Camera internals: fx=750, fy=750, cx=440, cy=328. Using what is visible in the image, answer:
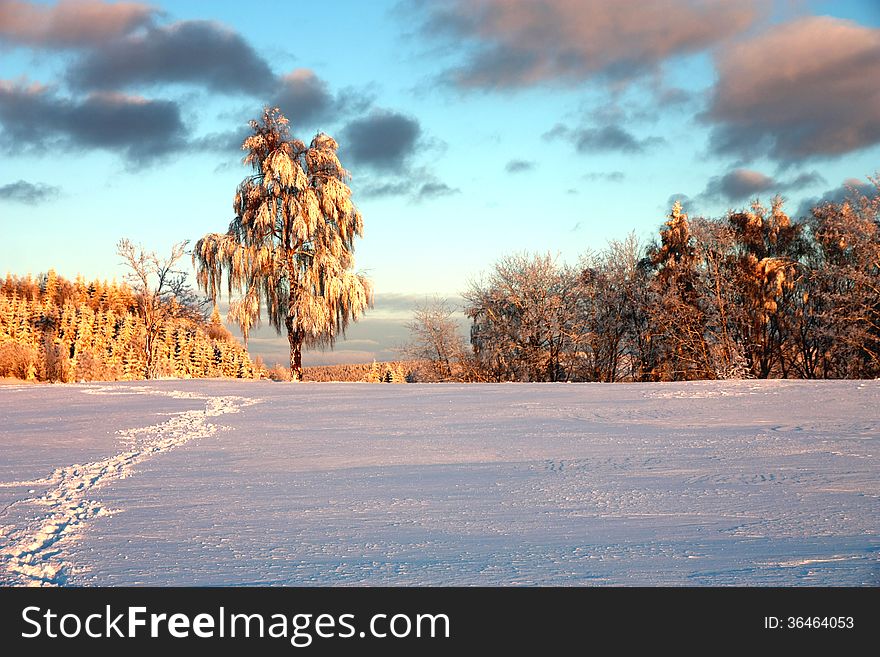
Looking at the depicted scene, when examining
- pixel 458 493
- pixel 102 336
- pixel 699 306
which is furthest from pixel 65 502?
pixel 102 336

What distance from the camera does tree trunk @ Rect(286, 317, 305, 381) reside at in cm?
2391

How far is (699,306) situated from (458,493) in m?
22.5

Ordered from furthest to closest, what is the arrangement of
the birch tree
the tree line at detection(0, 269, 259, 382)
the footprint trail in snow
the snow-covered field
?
the tree line at detection(0, 269, 259, 382) < the birch tree < the footprint trail in snow < the snow-covered field

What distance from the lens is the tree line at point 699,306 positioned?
2495 cm

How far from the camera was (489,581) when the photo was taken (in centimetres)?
402

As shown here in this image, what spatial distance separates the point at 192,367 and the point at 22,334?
18761 mm

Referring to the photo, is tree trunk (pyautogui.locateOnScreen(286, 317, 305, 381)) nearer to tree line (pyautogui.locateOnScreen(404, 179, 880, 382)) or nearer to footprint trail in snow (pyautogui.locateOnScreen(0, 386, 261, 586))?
tree line (pyautogui.locateOnScreen(404, 179, 880, 382))

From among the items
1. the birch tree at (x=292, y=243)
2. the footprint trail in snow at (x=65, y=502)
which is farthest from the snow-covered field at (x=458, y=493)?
the birch tree at (x=292, y=243)

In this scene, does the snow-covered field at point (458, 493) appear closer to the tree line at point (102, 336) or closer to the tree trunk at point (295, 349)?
the tree trunk at point (295, 349)

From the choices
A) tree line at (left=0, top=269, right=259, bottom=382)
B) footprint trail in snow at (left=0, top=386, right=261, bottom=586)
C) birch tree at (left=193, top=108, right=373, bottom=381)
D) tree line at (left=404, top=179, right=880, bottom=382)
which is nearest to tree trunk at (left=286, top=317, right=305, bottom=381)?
birch tree at (left=193, top=108, right=373, bottom=381)

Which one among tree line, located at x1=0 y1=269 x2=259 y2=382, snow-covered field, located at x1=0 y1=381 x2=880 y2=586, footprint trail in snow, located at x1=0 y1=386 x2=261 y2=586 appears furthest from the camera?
tree line, located at x1=0 y1=269 x2=259 y2=382

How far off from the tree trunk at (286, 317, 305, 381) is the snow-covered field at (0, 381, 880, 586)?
1126 centimetres
